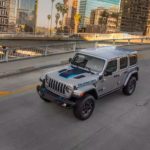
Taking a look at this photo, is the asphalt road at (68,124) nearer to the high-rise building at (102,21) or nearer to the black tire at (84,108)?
the black tire at (84,108)

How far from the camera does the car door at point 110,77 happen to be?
872cm

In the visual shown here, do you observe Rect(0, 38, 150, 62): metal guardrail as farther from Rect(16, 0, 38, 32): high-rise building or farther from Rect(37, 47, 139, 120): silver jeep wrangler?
Rect(16, 0, 38, 32): high-rise building

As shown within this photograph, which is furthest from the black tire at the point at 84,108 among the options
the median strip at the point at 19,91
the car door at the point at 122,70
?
the median strip at the point at 19,91

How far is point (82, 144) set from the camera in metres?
6.62

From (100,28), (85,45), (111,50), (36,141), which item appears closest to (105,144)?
(36,141)

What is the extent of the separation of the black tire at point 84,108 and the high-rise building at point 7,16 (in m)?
123

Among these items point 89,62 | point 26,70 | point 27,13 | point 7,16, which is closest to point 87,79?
point 89,62

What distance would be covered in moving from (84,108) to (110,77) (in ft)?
5.66

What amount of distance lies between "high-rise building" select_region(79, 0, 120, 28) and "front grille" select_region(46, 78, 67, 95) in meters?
175

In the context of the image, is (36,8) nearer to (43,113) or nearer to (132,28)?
(132,28)

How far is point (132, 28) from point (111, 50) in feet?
578

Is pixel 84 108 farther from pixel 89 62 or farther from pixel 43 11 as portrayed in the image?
pixel 43 11

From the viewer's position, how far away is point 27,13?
16450 cm

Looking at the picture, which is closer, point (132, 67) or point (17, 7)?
point (132, 67)
